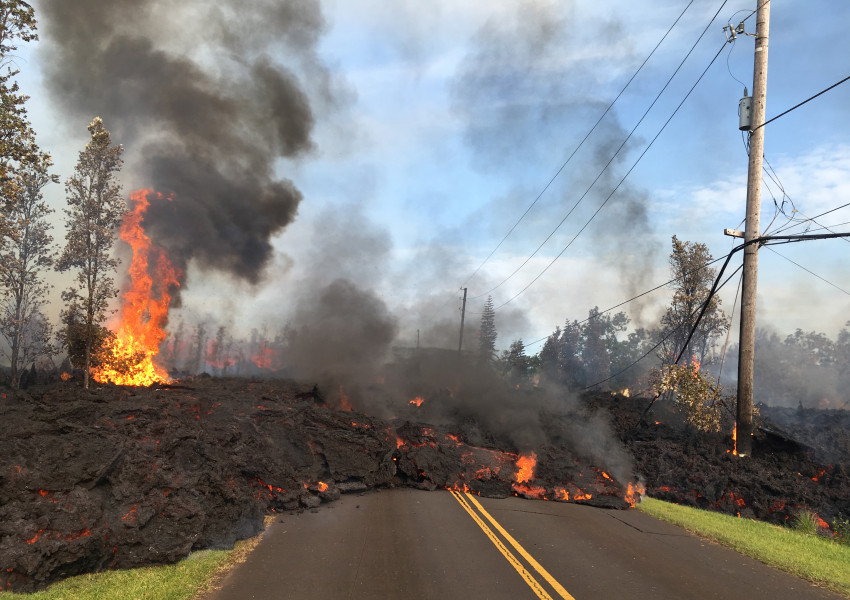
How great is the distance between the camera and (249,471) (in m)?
11.7

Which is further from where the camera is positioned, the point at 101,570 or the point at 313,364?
the point at 313,364

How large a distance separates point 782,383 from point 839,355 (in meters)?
40.4

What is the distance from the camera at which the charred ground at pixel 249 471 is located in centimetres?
712

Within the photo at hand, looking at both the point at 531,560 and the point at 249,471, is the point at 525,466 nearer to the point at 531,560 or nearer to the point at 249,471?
the point at 531,560

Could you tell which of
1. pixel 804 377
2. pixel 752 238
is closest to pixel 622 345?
pixel 804 377

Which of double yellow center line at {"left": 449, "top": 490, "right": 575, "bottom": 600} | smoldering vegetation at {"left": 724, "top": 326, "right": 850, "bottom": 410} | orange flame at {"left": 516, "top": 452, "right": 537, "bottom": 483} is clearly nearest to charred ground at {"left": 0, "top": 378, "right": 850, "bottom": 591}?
orange flame at {"left": 516, "top": 452, "right": 537, "bottom": 483}

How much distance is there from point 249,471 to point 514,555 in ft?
21.7

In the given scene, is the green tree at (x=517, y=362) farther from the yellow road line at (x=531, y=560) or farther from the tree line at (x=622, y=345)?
the yellow road line at (x=531, y=560)

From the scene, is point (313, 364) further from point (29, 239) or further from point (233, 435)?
point (233, 435)

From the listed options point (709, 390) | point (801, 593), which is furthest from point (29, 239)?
point (801, 593)

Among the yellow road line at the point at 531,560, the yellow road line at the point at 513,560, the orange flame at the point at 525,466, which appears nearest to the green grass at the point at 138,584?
the yellow road line at the point at 513,560

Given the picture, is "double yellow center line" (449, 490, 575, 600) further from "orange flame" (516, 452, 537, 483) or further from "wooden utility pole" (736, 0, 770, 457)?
"wooden utility pole" (736, 0, 770, 457)

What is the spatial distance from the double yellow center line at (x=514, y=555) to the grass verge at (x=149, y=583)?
13.5ft

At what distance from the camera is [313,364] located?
35781 mm
